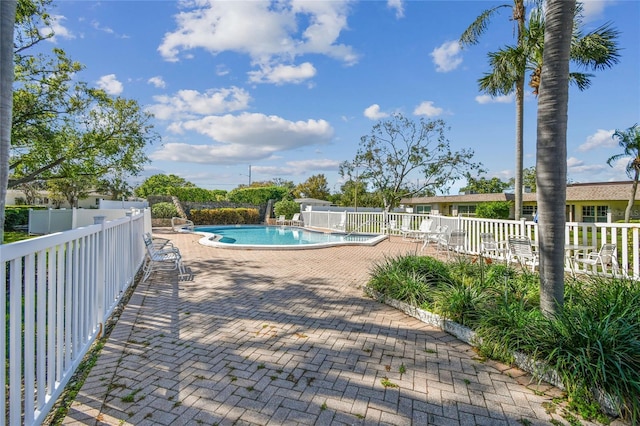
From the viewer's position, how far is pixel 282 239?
16094mm

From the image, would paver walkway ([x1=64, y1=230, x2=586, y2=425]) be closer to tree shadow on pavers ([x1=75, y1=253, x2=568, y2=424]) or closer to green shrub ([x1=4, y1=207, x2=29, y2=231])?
tree shadow on pavers ([x1=75, y1=253, x2=568, y2=424])

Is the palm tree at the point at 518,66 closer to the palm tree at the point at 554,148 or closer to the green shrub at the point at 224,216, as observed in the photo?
the palm tree at the point at 554,148

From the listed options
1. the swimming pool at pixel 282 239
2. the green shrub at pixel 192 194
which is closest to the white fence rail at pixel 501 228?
the swimming pool at pixel 282 239

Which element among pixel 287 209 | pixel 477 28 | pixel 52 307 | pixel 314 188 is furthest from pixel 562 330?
pixel 314 188

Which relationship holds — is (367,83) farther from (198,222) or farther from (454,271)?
(198,222)

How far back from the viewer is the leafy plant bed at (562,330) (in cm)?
230

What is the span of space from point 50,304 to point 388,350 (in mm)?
2865

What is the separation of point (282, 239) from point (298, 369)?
13390mm

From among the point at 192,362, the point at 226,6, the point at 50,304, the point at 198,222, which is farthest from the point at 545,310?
the point at 198,222

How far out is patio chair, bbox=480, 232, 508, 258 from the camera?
27.7ft

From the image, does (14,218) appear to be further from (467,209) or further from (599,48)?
(467,209)

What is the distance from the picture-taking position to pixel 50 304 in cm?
211

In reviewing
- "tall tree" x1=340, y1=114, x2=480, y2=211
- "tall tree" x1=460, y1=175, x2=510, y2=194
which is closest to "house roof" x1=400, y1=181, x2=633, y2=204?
"tall tree" x1=340, y1=114, x2=480, y2=211

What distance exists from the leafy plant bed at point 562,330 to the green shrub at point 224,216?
21.3m
